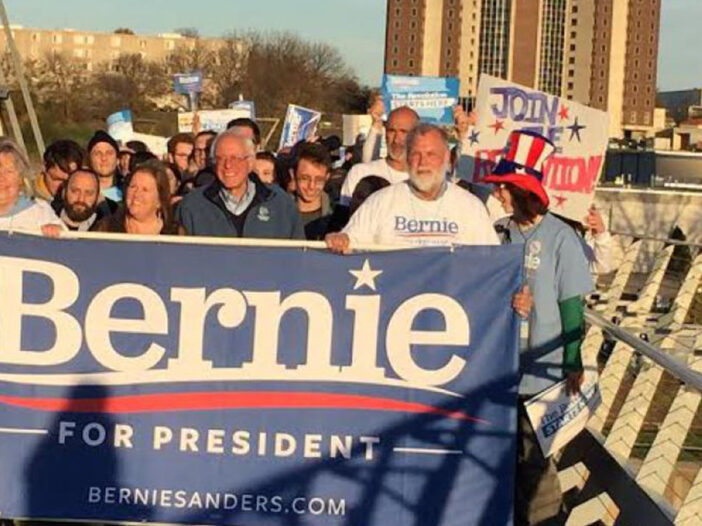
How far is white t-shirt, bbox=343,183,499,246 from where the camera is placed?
20.6 ft

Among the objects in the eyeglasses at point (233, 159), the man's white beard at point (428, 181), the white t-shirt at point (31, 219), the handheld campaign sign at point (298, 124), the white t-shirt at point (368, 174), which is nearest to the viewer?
the man's white beard at point (428, 181)

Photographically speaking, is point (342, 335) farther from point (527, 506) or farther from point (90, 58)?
point (90, 58)

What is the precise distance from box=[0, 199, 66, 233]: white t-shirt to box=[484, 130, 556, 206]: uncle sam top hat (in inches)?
81.6

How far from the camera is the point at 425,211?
6.33 m

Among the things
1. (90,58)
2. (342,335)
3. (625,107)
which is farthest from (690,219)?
(90,58)

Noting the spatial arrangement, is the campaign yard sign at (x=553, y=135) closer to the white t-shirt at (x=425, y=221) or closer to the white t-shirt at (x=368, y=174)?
the white t-shirt at (x=368, y=174)

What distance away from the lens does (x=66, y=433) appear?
6145 mm

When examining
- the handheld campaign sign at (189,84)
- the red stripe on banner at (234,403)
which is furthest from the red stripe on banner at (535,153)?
the handheld campaign sign at (189,84)

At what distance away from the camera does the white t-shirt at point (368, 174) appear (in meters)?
7.88

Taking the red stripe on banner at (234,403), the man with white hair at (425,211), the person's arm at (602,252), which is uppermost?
the man with white hair at (425,211)

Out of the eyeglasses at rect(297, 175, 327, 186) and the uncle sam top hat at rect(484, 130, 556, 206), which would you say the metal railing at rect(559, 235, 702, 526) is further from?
the eyeglasses at rect(297, 175, 327, 186)

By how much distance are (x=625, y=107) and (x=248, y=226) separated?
560 feet

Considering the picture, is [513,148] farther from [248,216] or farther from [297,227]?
[248,216]

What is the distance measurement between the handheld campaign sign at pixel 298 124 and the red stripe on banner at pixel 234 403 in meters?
13.5
